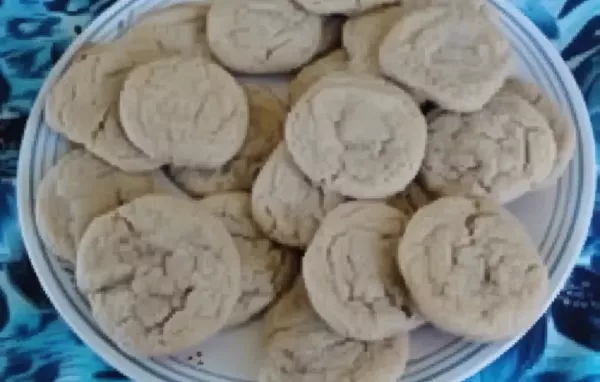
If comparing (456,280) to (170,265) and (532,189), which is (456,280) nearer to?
(532,189)

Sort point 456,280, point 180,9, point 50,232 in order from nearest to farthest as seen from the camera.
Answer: point 456,280 < point 50,232 < point 180,9

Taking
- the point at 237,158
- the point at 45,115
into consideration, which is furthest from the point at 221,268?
the point at 45,115

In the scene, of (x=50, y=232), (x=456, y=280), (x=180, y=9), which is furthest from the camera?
(x=180, y=9)

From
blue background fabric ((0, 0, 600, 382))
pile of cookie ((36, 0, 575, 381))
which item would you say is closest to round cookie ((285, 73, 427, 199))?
pile of cookie ((36, 0, 575, 381))

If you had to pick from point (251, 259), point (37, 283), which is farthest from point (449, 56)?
point (37, 283)

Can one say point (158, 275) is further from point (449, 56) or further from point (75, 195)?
point (449, 56)

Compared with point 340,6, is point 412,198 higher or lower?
lower
